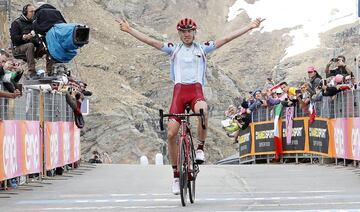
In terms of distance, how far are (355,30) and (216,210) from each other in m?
92.7

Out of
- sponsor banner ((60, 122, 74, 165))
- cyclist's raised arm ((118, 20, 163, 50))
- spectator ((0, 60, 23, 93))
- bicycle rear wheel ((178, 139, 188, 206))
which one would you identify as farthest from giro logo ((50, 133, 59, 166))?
bicycle rear wheel ((178, 139, 188, 206))

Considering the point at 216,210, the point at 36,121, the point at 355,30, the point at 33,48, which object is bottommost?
the point at 216,210

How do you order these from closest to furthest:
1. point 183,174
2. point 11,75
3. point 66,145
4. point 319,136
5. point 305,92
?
point 183,174 → point 11,75 → point 66,145 → point 319,136 → point 305,92

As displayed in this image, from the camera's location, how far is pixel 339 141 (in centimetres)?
2355

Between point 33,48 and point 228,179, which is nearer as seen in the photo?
point 228,179

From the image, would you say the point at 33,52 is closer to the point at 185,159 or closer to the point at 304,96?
the point at 304,96

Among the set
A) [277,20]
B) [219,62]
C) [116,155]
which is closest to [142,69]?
[116,155]

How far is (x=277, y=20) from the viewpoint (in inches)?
4547

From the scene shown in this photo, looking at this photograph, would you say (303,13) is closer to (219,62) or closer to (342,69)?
(219,62)

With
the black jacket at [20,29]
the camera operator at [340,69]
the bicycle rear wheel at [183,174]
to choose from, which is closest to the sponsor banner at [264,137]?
the camera operator at [340,69]

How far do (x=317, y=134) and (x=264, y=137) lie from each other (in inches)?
155

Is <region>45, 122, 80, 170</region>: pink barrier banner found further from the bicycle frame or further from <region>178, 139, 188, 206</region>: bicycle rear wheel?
<region>178, 139, 188, 206</region>: bicycle rear wheel

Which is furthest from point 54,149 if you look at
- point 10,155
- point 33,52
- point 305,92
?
point 305,92

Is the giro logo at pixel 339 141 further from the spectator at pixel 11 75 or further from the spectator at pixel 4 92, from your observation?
the spectator at pixel 4 92
